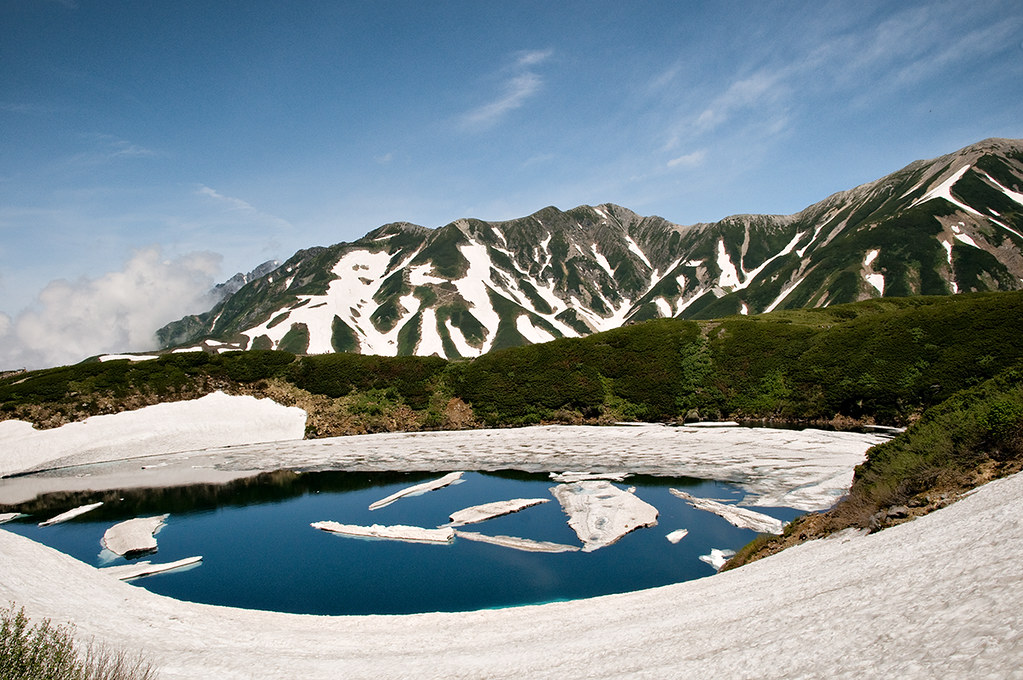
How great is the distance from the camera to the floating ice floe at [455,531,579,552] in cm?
2153

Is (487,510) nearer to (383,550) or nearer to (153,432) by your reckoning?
(383,550)

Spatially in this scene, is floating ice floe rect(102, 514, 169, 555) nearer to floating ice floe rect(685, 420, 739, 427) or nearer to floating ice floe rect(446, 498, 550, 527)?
floating ice floe rect(446, 498, 550, 527)

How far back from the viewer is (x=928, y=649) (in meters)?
5.46

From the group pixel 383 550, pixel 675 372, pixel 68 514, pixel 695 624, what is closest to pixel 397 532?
pixel 383 550

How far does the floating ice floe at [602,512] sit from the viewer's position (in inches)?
892

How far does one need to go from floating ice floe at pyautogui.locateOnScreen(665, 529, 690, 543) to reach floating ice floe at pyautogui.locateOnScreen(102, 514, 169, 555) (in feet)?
75.0

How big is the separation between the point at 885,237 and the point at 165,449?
194828 millimetres

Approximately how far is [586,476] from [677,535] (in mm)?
10609

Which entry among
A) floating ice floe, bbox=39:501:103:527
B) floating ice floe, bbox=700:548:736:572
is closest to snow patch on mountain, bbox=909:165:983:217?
floating ice floe, bbox=700:548:736:572

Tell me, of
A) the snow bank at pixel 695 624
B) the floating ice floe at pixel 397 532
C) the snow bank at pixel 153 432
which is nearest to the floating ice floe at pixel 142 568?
the snow bank at pixel 695 624

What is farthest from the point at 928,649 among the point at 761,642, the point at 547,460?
the point at 547,460

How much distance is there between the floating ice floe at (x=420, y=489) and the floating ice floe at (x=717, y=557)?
17.4 meters

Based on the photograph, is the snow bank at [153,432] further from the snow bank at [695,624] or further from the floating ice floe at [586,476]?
the snow bank at [695,624]

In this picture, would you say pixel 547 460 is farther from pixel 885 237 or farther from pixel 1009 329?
pixel 885 237
